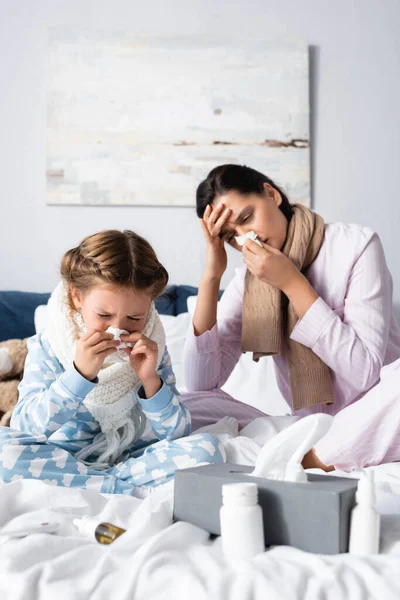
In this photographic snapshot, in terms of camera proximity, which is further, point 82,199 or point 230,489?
point 82,199

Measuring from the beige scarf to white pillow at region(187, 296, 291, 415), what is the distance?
1.03 feet

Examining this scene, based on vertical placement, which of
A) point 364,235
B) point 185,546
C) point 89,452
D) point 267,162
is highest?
point 267,162

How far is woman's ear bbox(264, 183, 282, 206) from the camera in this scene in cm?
175

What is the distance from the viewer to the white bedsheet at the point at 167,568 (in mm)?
735

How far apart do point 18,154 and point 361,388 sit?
1.62 m

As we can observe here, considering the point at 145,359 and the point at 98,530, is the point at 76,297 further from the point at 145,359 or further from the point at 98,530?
the point at 98,530

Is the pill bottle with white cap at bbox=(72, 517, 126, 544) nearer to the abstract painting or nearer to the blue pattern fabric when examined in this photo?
the blue pattern fabric

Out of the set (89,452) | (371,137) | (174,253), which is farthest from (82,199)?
(89,452)

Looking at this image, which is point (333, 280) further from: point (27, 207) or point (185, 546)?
point (27, 207)

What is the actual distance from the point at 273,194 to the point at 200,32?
45.4 inches

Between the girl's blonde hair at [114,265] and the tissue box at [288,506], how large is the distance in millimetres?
528

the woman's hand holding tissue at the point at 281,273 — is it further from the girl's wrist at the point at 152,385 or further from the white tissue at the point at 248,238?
the girl's wrist at the point at 152,385

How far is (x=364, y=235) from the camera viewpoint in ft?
5.68

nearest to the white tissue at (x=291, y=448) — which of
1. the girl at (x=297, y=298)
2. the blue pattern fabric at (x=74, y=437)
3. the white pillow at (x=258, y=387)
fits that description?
the blue pattern fabric at (x=74, y=437)
